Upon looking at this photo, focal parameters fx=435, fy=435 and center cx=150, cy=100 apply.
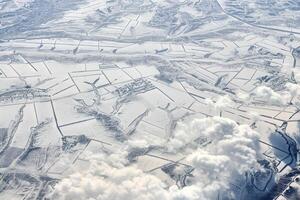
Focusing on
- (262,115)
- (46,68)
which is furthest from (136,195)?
(46,68)

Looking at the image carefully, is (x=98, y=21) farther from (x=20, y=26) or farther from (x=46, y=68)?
(x=46, y=68)

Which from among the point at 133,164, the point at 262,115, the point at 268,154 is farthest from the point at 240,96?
the point at 133,164

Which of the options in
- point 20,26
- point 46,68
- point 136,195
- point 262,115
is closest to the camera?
point 136,195

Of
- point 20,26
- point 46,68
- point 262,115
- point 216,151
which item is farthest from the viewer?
point 20,26

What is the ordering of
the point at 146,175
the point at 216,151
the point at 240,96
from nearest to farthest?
1. the point at 146,175
2. the point at 216,151
3. the point at 240,96

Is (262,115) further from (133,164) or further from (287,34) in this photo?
(287,34)

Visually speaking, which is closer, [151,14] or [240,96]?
[240,96]
